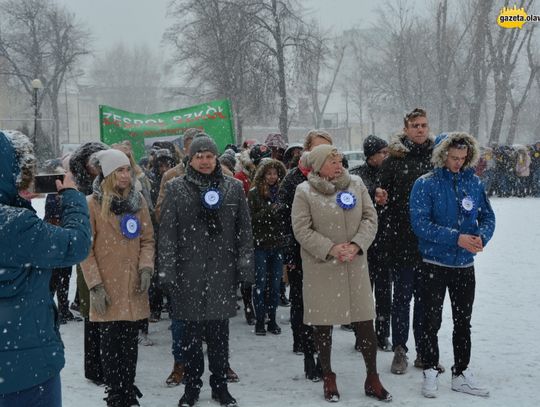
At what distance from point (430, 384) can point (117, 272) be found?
252 cm

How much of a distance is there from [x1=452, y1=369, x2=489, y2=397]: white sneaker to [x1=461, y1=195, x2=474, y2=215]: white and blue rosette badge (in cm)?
126

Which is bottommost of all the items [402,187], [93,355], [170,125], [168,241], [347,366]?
[347,366]

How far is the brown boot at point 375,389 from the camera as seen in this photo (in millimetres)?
4902

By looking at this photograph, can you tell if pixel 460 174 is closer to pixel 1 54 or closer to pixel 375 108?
pixel 1 54

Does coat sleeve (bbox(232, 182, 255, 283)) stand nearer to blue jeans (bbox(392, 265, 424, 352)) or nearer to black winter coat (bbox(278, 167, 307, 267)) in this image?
black winter coat (bbox(278, 167, 307, 267))

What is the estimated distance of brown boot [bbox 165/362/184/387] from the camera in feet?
17.7

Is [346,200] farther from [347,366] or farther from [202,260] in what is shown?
[347,366]

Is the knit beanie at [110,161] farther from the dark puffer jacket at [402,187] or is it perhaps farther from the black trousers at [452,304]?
the black trousers at [452,304]

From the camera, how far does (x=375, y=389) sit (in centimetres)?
492

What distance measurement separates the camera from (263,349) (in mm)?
6445

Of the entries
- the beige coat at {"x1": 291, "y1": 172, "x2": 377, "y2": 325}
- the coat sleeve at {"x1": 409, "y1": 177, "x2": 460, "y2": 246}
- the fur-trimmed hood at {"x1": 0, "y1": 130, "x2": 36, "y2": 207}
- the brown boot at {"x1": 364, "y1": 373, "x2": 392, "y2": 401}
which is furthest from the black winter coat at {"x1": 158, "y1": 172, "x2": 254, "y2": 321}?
the fur-trimmed hood at {"x1": 0, "y1": 130, "x2": 36, "y2": 207}

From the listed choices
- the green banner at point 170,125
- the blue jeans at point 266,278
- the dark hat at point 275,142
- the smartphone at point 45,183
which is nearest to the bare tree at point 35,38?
the green banner at point 170,125

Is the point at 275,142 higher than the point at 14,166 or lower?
higher

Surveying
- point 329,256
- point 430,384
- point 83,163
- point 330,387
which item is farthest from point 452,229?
point 83,163
